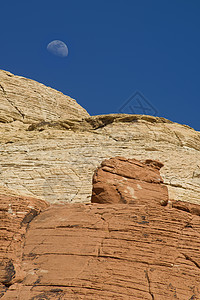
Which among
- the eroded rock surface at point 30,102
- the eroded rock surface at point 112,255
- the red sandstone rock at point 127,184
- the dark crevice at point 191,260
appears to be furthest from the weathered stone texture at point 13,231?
the eroded rock surface at point 30,102

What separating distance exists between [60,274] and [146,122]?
62.9 ft

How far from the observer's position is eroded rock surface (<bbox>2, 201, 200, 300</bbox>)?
22.6 ft

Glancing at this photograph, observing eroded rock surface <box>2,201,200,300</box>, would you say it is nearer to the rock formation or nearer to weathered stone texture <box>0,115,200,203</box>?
the rock formation

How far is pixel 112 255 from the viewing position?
24.8ft

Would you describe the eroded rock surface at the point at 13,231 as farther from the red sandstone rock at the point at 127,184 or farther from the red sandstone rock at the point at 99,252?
the red sandstone rock at the point at 127,184

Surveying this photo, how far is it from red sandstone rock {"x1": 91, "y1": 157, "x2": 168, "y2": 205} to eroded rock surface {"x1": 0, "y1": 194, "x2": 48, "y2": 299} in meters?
1.79

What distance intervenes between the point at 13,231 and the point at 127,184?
12.6 feet

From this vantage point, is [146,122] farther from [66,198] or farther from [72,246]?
[72,246]

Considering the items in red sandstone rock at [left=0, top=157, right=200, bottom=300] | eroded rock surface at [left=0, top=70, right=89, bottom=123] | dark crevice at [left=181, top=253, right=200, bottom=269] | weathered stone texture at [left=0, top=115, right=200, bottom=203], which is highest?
dark crevice at [left=181, top=253, right=200, bottom=269]

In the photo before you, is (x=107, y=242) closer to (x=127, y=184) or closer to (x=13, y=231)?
(x=13, y=231)

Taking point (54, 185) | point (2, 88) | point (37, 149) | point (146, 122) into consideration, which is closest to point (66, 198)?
point (54, 185)

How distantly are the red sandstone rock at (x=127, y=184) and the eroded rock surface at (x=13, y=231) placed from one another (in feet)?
5.89

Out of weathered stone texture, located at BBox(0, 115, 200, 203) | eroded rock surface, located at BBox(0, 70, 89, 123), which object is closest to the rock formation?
weathered stone texture, located at BBox(0, 115, 200, 203)

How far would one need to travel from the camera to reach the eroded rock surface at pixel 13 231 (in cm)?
746
